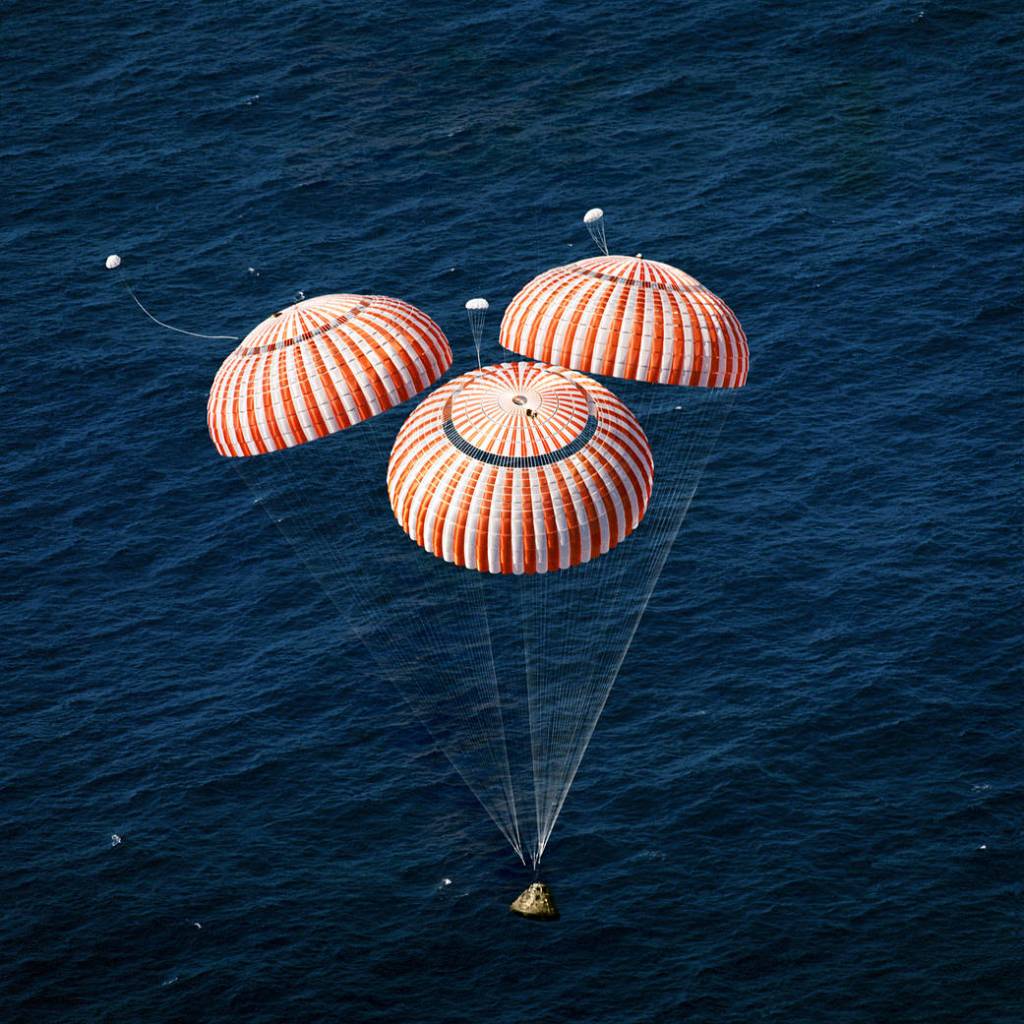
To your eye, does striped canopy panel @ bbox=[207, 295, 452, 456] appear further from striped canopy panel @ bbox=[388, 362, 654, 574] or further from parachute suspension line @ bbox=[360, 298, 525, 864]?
parachute suspension line @ bbox=[360, 298, 525, 864]

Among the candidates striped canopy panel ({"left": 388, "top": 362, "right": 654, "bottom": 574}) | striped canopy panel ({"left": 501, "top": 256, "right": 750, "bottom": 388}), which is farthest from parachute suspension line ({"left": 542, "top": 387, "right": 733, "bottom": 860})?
striped canopy panel ({"left": 501, "top": 256, "right": 750, "bottom": 388})

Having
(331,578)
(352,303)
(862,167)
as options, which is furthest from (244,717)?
(862,167)

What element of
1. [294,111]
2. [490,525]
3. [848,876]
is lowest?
[848,876]

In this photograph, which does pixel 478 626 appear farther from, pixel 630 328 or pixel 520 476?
pixel 520 476

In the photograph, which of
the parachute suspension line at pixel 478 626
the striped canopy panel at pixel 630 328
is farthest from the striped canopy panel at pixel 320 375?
the parachute suspension line at pixel 478 626

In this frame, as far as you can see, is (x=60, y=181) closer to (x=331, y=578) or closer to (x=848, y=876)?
(x=331, y=578)

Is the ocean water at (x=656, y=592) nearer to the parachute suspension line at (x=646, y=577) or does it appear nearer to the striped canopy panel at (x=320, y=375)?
the parachute suspension line at (x=646, y=577)
